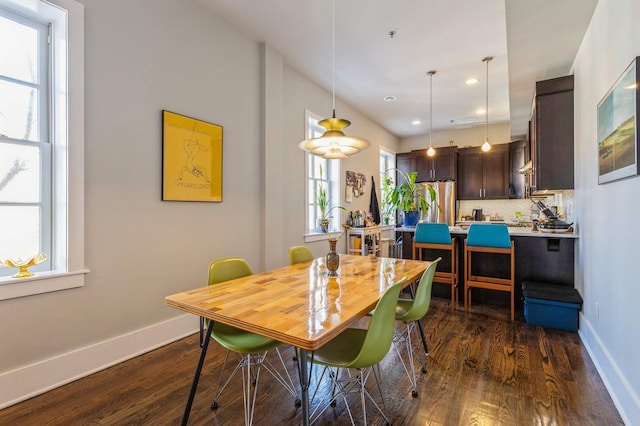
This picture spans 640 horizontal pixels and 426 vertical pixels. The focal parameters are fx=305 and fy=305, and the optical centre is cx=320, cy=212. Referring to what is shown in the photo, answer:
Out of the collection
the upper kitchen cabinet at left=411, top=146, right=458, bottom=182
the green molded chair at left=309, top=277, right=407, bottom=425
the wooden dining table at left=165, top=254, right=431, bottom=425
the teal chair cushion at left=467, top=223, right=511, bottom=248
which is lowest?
the green molded chair at left=309, top=277, right=407, bottom=425

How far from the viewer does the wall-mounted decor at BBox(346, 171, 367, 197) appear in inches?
215

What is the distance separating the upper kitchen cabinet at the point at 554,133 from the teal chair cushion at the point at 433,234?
3.60 feet

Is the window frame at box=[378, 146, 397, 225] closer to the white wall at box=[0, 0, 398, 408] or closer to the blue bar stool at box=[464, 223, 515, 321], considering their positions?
the blue bar stool at box=[464, 223, 515, 321]

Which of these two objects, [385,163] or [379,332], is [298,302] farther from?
[385,163]

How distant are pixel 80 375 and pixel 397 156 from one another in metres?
6.99

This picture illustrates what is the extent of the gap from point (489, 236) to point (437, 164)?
12.9ft

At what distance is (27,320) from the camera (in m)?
1.92

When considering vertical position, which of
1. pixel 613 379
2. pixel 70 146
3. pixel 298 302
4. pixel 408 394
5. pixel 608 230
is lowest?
pixel 408 394

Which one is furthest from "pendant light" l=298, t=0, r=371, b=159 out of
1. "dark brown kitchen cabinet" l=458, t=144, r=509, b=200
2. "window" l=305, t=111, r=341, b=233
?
"dark brown kitchen cabinet" l=458, t=144, r=509, b=200

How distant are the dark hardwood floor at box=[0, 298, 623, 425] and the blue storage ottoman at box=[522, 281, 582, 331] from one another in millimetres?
384

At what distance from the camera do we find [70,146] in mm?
2066

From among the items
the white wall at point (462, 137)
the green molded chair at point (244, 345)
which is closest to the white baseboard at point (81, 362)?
the green molded chair at point (244, 345)

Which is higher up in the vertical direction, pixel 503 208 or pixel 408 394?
pixel 503 208

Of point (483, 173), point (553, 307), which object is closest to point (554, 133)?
point (553, 307)
